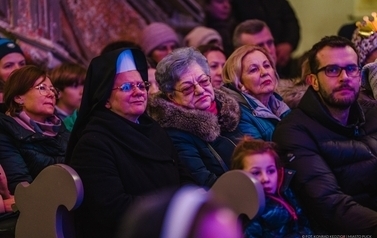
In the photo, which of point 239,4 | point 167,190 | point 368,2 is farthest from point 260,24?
point 167,190

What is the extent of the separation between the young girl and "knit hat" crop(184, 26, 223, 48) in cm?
273

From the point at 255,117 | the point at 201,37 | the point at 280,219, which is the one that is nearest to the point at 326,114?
the point at 255,117

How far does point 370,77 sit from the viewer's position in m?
4.52

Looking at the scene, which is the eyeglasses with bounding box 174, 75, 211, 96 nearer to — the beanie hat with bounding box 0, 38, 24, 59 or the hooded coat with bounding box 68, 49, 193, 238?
the hooded coat with bounding box 68, 49, 193, 238

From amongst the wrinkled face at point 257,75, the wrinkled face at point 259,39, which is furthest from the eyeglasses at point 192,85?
the wrinkled face at point 259,39

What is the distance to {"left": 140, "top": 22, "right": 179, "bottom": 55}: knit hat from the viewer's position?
614cm

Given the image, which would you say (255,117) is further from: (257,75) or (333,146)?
(333,146)

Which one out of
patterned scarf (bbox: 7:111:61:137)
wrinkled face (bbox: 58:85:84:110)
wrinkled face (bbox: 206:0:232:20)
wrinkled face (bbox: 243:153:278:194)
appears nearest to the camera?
wrinkled face (bbox: 243:153:278:194)

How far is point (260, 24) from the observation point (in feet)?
20.0

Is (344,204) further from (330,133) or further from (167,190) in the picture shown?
(167,190)

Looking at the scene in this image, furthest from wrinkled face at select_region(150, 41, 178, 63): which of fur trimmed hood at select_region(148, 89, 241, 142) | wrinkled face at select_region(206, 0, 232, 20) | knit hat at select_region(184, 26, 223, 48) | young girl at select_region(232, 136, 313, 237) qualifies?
young girl at select_region(232, 136, 313, 237)

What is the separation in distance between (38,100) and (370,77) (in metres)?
1.73

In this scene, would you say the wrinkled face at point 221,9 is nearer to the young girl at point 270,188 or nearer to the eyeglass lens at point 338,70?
A: the eyeglass lens at point 338,70

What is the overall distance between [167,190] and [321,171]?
723 millimetres
